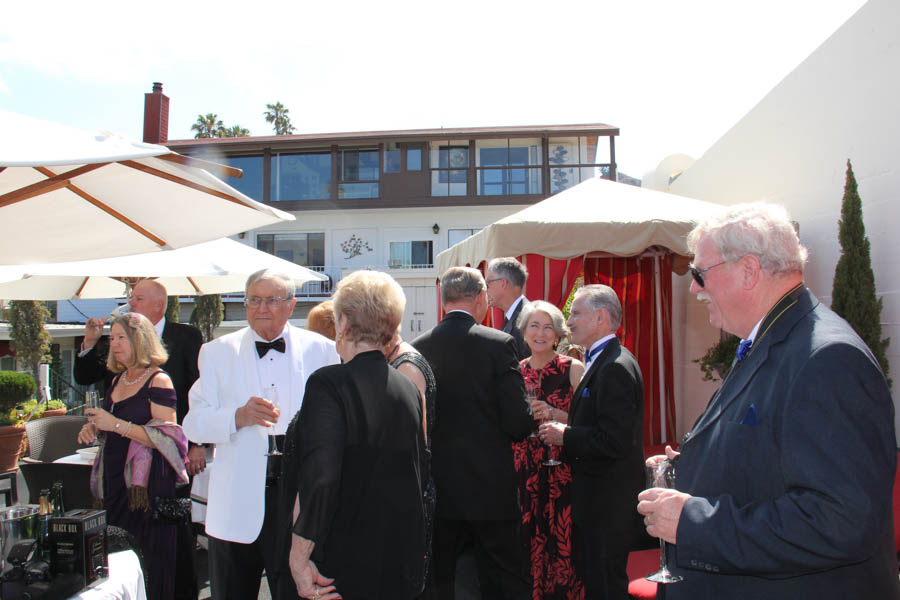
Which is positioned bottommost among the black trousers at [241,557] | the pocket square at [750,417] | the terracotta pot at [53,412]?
the terracotta pot at [53,412]

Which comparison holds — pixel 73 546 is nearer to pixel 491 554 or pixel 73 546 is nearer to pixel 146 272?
pixel 491 554

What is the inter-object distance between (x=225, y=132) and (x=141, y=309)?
34.8 meters

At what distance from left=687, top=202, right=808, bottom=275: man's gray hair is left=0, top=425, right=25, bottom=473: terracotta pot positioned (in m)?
9.39

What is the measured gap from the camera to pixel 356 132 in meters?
24.5

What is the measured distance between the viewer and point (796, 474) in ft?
4.14

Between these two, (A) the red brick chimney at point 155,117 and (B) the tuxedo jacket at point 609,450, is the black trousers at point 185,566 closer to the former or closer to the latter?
(B) the tuxedo jacket at point 609,450

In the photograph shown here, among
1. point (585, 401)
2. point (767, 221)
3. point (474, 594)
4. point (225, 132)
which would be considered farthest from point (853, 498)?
point (225, 132)

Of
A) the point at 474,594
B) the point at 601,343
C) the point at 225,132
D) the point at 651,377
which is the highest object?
the point at 225,132

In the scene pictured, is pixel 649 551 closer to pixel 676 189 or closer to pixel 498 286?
pixel 498 286

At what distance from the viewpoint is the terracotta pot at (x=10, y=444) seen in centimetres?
798

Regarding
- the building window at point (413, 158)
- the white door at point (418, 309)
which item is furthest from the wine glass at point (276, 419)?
the building window at point (413, 158)

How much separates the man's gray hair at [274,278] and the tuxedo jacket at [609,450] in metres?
1.61

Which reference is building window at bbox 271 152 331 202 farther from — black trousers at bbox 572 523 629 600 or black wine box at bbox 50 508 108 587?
black wine box at bbox 50 508 108 587

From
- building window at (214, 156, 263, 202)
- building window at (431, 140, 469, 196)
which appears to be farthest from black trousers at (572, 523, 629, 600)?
building window at (214, 156, 263, 202)
